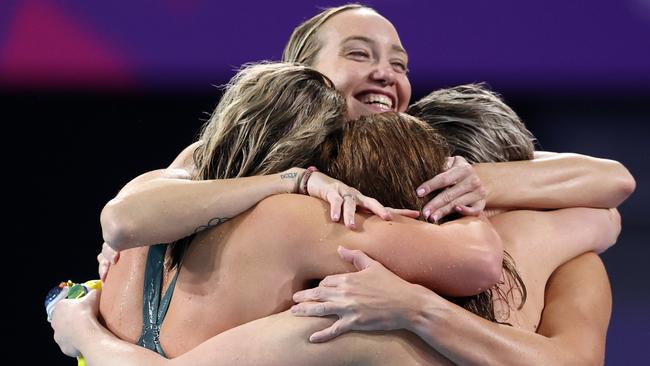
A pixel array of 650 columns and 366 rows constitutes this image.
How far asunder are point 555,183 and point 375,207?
762 millimetres

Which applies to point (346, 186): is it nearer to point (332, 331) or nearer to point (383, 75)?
point (332, 331)

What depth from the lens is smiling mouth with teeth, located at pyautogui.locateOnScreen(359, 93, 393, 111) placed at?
Answer: 299cm

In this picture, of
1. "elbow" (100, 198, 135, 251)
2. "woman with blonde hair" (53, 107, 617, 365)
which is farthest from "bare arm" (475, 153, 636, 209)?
"elbow" (100, 198, 135, 251)

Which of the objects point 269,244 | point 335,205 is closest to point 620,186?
point 335,205

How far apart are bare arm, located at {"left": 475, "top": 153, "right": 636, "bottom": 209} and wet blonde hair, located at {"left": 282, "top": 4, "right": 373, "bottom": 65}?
2.79ft

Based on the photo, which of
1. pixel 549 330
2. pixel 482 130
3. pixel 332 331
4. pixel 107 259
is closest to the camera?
pixel 332 331

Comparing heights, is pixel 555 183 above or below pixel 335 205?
below

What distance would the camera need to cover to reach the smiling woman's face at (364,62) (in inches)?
117

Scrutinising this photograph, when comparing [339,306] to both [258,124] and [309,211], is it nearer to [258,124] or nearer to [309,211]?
[309,211]

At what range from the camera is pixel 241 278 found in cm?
200

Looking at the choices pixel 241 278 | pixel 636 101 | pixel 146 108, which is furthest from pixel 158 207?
pixel 636 101

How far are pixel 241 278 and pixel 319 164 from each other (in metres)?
0.34

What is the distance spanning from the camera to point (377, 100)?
299 cm

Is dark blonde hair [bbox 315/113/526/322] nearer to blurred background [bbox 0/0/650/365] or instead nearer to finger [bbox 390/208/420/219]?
finger [bbox 390/208/420/219]
